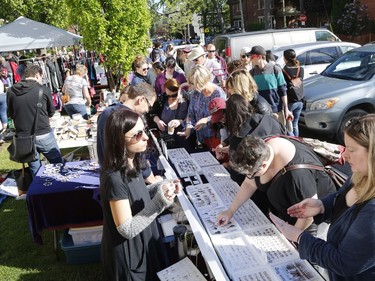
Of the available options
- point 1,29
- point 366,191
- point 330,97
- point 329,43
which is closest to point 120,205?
point 366,191

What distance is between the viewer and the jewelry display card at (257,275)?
1.79m

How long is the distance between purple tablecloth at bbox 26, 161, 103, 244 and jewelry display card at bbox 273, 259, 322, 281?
2.22m

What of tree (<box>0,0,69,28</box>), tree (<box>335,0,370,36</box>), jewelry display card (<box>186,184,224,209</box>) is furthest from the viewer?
tree (<box>0,0,69,28</box>)

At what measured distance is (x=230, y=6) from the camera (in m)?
50.9

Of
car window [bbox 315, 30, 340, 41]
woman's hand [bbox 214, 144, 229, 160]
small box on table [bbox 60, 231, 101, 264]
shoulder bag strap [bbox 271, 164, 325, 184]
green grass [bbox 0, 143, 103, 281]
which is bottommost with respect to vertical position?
green grass [bbox 0, 143, 103, 281]

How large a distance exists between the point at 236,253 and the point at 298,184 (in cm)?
57

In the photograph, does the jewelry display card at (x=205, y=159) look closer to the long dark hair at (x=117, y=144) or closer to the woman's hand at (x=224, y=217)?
the woman's hand at (x=224, y=217)

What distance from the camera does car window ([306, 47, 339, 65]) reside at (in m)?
9.08

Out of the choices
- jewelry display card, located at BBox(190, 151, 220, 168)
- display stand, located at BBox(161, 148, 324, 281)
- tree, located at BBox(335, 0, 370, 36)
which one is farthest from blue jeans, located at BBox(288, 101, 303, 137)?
tree, located at BBox(335, 0, 370, 36)

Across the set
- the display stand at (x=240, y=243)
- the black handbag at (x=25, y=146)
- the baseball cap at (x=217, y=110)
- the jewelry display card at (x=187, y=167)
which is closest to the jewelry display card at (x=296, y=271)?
the display stand at (x=240, y=243)

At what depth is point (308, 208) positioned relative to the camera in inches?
79.2

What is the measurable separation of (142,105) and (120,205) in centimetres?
147

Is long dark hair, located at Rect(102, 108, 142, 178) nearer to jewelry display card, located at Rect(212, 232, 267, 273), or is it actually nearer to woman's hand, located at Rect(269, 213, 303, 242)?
jewelry display card, located at Rect(212, 232, 267, 273)

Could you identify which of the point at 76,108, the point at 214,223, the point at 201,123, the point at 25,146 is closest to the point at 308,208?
the point at 214,223
